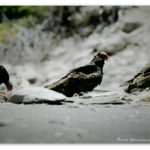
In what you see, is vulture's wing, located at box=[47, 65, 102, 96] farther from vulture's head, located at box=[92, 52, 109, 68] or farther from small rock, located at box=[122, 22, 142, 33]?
small rock, located at box=[122, 22, 142, 33]

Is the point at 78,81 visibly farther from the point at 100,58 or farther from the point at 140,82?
the point at 140,82

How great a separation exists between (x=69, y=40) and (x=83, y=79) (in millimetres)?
415

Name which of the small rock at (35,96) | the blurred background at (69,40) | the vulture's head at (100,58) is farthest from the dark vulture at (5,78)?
the vulture's head at (100,58)

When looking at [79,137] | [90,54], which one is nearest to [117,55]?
[90,54]

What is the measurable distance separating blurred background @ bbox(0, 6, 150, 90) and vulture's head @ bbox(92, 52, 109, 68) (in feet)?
0.14

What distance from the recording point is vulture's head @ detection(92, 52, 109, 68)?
2023 millimetres

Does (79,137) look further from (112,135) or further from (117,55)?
(117,55)

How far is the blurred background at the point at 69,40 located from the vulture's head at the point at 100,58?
4cm

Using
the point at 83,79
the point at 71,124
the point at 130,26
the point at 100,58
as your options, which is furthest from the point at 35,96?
the point at 130,26

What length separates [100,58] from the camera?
6.64 ft

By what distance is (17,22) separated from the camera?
2.16 m

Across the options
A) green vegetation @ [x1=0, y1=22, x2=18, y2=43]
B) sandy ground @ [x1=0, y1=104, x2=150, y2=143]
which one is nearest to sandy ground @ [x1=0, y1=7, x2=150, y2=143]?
sandy ground @ [x1=0, y1=104, x2=150, y2=143]

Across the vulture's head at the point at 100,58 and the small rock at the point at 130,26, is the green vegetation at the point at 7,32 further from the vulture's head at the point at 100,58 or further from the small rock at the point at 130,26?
the small rock at the point at 130,26

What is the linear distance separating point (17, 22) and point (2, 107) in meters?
0.88
